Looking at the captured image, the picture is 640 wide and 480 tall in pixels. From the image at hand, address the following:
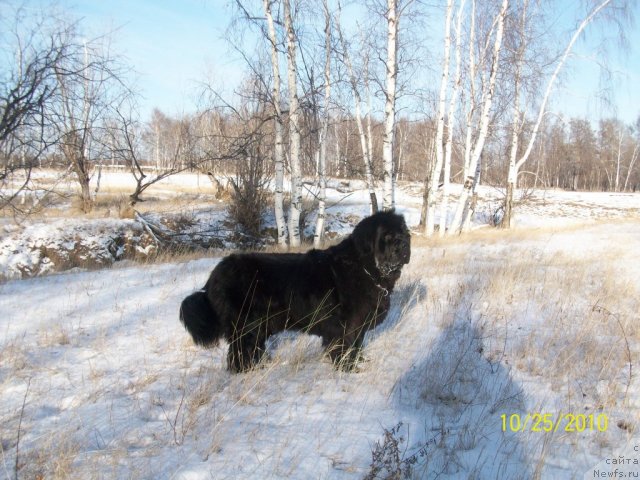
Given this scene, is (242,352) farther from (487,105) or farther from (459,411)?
(487,105)

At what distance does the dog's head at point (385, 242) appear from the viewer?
3689 millimetres

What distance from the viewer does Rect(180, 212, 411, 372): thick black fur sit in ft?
11.6

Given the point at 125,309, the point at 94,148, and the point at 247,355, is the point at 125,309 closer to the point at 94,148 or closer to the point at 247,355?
the point at 247,355

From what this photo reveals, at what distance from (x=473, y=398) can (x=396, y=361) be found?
831 mm

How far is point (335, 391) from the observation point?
3221 millimetres

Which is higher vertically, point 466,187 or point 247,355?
point 466,187

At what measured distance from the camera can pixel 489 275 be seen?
6461 mm

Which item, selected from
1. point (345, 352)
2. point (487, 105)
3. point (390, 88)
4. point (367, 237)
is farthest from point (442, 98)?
point (345, 352)

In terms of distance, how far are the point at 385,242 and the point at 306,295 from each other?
0.87 meters

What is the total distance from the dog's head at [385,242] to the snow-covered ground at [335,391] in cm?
89

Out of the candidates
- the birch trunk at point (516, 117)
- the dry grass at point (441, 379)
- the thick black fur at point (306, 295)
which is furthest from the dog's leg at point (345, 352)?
the birch trunk at point (516, 117)

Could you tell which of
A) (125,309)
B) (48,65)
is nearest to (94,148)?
(48,65)
